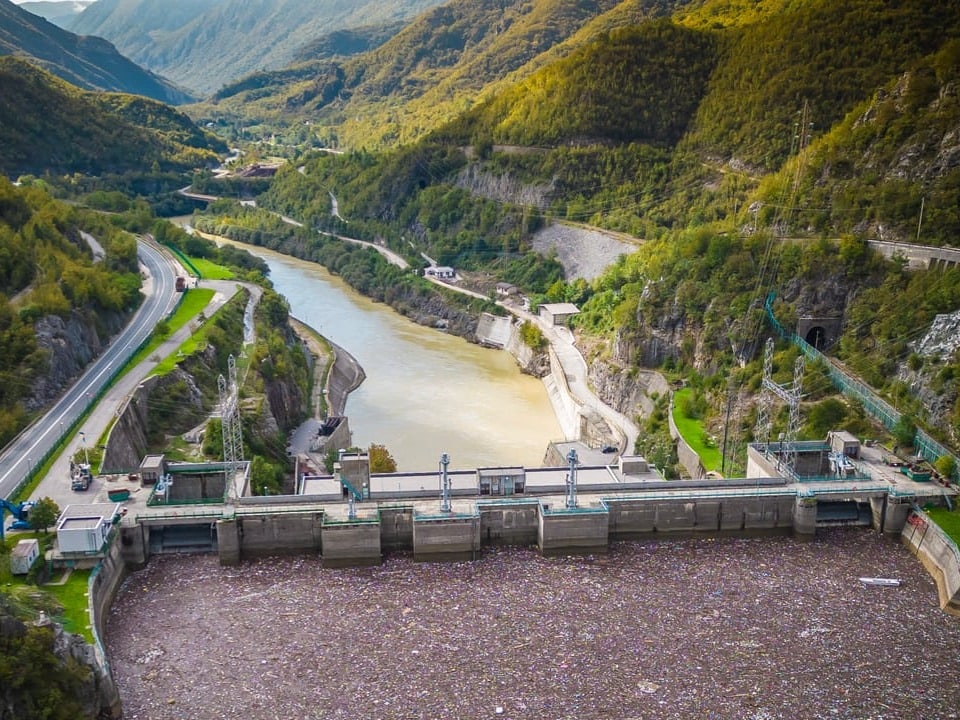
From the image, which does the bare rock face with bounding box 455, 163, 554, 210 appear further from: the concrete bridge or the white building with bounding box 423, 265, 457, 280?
the concrete bridge

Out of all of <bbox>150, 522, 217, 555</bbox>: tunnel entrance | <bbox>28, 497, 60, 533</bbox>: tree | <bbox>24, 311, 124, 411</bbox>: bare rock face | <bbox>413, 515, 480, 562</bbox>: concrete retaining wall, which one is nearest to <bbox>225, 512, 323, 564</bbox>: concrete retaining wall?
<bbox>150, 522, 217, 555</bbox>: tunnel entrance

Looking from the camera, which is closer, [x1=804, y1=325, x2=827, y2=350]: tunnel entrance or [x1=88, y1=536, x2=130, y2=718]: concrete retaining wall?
[x1=88, y1=536, x2=130, y2=718]: concrete retaining wall

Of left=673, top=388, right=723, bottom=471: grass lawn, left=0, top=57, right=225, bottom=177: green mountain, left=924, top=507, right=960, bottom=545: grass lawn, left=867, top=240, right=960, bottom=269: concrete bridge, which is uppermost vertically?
left=0, top=57, right=225, bottom=177: green mountain

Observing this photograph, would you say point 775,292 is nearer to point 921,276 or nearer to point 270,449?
point 921,276

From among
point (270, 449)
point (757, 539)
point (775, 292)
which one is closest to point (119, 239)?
point (270, 449)

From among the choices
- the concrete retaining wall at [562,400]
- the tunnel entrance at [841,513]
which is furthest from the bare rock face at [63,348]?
the tunnel entrance at [841,513]

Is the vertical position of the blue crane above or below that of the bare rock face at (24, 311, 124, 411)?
below

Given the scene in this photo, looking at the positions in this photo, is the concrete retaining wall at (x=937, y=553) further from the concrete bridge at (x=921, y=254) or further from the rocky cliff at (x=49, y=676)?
the rocky cliff at (x=49, y=676)
